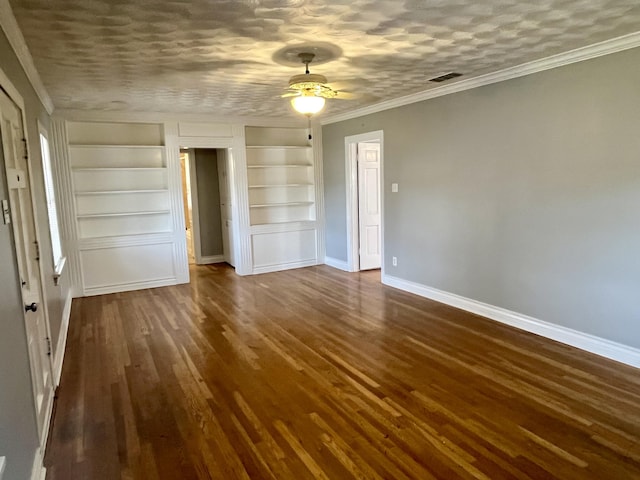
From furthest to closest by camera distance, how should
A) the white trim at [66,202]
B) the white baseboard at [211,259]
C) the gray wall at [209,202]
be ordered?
the white baseboard at [211,259]
the gray wall at [209,202]
the white trim at [66,202]

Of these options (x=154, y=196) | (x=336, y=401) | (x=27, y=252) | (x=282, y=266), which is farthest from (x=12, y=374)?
(x=282, y=266)

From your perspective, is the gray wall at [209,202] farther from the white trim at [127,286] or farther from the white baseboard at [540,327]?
the white baseboard at [540,327]

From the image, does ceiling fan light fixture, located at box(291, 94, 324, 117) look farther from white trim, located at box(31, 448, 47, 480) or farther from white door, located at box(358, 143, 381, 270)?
white door, located at box(358, 143, 381, 270)

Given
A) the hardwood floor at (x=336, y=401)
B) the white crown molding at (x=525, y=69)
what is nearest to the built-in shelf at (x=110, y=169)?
the hardwood floor at (x=336, y=401)

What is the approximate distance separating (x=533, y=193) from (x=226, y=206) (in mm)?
5162

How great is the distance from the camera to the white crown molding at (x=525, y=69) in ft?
10.5

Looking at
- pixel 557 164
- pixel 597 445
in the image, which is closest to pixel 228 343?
pixel 597 445

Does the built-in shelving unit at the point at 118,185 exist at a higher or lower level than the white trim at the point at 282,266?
higher

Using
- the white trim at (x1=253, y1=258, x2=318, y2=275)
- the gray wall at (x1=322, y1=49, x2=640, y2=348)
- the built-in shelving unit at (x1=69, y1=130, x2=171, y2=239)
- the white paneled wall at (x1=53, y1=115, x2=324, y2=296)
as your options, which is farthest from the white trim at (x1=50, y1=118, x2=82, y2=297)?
the gray wall at (x1=322, y1=49, x2=640, y2=348)

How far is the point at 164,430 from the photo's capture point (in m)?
2.66

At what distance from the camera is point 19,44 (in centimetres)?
285

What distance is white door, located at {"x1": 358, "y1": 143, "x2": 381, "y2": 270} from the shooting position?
6691 millimetres

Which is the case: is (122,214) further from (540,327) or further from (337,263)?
(540,327)

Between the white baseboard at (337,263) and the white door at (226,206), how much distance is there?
1654mm
